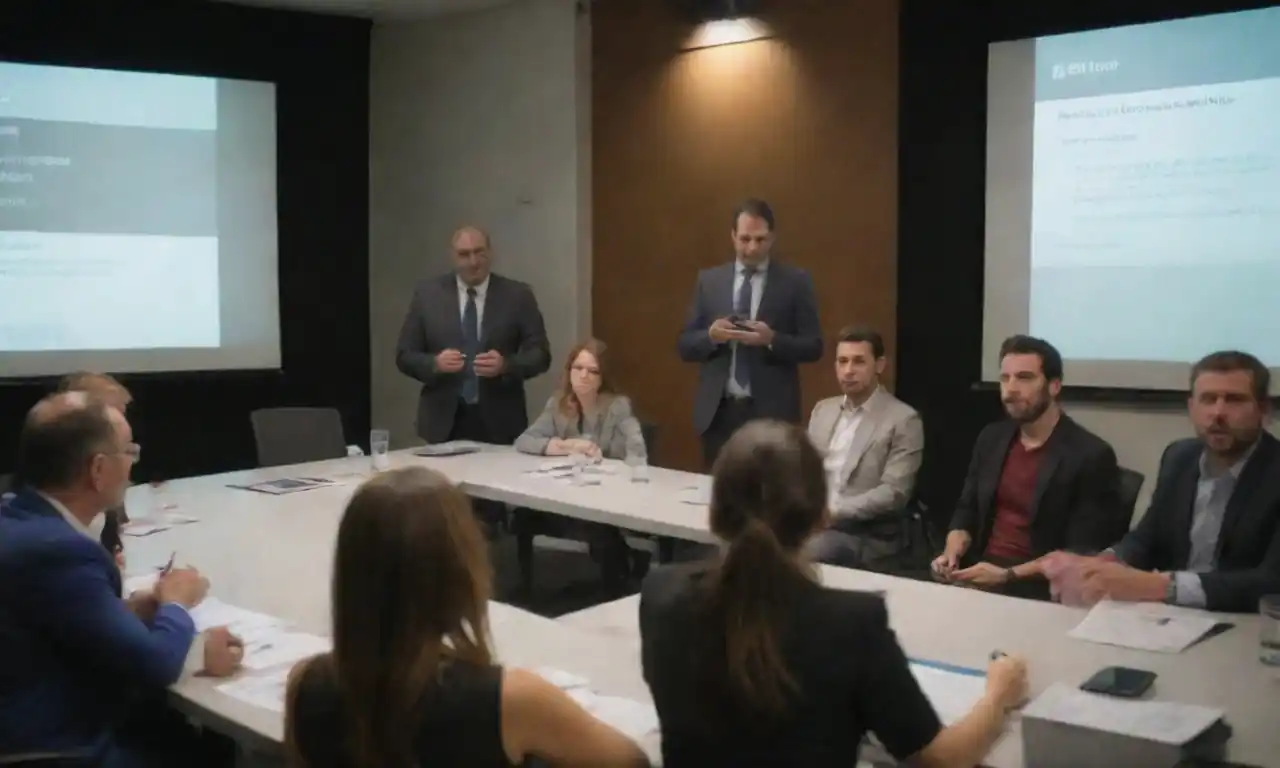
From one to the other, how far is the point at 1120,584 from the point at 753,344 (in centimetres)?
248

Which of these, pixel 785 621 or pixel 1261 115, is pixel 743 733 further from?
pixel 1261 115

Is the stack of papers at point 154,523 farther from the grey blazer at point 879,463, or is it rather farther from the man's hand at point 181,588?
the grey blazer at point 879,463

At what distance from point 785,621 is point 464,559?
0.44m

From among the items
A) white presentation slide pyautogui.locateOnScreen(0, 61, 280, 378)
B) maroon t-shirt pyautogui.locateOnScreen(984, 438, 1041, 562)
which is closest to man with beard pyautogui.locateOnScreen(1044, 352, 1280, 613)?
maroon t-shirt pyautogui.locateOnScreen(984, 438, 1041, 562)

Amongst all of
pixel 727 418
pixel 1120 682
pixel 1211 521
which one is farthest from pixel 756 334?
pixel 1120 682

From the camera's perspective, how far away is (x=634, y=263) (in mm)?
6762

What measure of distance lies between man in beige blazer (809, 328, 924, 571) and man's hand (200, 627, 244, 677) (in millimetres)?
2182

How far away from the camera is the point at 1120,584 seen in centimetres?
273

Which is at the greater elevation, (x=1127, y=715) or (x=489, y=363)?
(x=489, y=363)

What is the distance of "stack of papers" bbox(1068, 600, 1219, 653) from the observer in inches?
95.9

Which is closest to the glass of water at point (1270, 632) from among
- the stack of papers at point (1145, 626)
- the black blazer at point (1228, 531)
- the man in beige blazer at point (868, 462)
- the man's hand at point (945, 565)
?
the stack of papers at point (1145, 626)

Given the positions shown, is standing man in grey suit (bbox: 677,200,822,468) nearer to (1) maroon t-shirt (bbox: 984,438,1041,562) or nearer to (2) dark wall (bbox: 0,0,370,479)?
(1) maroon t-shirt (bbox: 984,438,1041,562)

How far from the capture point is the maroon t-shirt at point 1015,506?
372 cm

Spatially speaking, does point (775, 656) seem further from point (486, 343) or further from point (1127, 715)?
point (486, 343)
